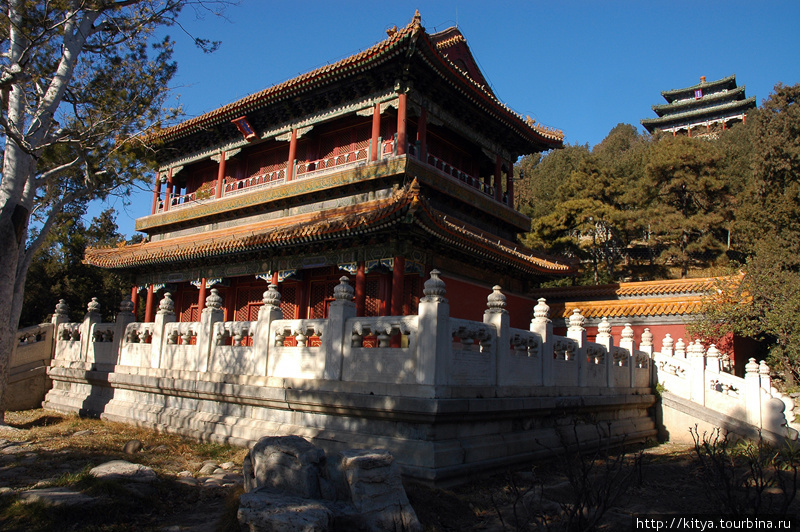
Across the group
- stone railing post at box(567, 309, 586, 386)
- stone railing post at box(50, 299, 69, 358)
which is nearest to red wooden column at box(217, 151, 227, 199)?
stone railing post at box(50, 299, 69, 358)

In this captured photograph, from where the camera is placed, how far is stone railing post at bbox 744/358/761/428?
11312mm

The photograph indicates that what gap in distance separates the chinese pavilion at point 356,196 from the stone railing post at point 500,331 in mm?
3549

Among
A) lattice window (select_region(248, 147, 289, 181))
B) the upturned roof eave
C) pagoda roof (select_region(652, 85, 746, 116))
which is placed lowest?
lattice window (select_region(248, 147, 289, 181))

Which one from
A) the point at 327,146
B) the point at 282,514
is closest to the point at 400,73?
the point at 327,146

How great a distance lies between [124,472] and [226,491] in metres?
1.11

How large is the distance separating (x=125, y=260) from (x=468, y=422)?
14192 millimetres

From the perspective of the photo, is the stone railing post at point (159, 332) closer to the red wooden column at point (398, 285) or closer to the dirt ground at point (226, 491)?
the dirt ground at point (226, 491)

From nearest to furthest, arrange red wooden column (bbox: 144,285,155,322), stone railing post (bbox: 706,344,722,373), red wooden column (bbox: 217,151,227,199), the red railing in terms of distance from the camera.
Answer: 1. stone railing post (bbox: 706,344,722,373)
2. the red railing
3. red wooden column (bbox: 217,151,227,199)
4. red wooden column (bbox: 144,285,155,322)

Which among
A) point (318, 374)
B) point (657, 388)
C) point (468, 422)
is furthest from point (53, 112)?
point (657, 388)

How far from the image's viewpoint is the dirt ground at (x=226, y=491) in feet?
16.4

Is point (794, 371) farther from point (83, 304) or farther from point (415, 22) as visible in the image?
point (83, 304)

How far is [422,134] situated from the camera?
14539mm

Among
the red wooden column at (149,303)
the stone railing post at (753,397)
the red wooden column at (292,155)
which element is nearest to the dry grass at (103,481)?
the red wooden column at (149,303)

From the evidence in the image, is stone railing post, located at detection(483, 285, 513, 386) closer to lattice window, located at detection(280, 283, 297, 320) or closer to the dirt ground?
the dirt ground
